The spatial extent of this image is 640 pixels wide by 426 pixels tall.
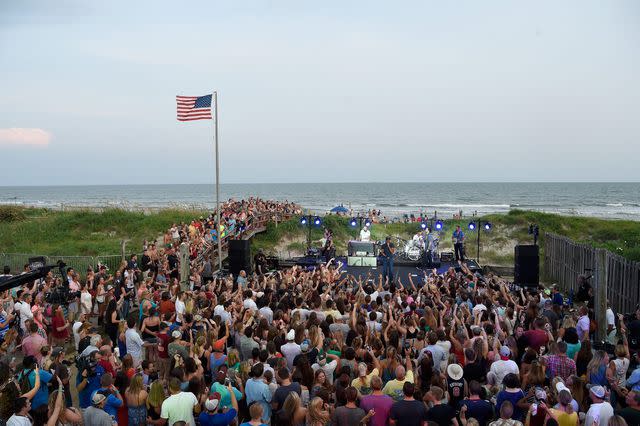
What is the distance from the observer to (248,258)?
18141 mm

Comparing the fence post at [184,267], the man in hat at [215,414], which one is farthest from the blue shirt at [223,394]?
the fence post at [184,267]

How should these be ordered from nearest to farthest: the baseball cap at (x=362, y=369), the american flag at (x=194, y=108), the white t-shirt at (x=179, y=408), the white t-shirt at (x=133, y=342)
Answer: the white t-shirt at (x=179, y=408), the baseball cap at (x=362, y=369), the white t-shirt at (x=133, y=342), the american flag at (x=194, y=108)

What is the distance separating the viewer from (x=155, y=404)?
5781 mm

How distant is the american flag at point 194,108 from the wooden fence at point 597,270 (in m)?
12.9

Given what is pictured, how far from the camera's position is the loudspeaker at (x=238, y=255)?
17734 millimetres

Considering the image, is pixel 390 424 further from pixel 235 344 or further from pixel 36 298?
pixel 36 298

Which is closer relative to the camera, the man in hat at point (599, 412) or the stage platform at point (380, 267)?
the man in hat at point (599, 412)

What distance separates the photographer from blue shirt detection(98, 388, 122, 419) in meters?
5.68

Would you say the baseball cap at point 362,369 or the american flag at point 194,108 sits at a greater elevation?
the american flag at point 194,108

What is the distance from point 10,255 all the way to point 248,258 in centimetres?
1071

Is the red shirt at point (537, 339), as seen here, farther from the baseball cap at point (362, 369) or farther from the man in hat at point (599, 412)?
the baseball cap at point (362, 369)

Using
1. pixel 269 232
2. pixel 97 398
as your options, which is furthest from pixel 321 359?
pixel 269 232

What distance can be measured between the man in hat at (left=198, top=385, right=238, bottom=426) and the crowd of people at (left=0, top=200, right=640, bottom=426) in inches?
0.4

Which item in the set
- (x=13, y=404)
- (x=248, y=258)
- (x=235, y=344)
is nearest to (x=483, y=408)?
(x=235, y=344)
